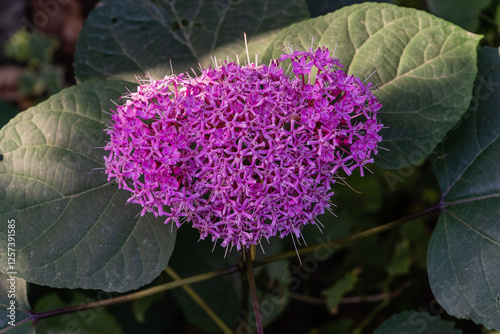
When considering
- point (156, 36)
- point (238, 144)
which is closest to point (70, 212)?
point (238, 144)

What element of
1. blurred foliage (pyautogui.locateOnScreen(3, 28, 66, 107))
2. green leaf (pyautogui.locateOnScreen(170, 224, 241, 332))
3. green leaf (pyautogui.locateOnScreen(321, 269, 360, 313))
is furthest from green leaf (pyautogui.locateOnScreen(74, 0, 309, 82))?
blurred foliage (pyautogui.locateOnScreen(3, 28, 66, 107))

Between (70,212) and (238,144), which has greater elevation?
(238,144)

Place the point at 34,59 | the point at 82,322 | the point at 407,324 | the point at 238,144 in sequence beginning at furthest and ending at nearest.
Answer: the point at 34,59 → the point at 82,322 → the point at 407,324 → the point at 238,144

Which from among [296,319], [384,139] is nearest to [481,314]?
[384,139]

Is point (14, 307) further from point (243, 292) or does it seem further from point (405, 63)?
point (405, 63)

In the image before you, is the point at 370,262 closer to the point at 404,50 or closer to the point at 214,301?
the point at 214,301
